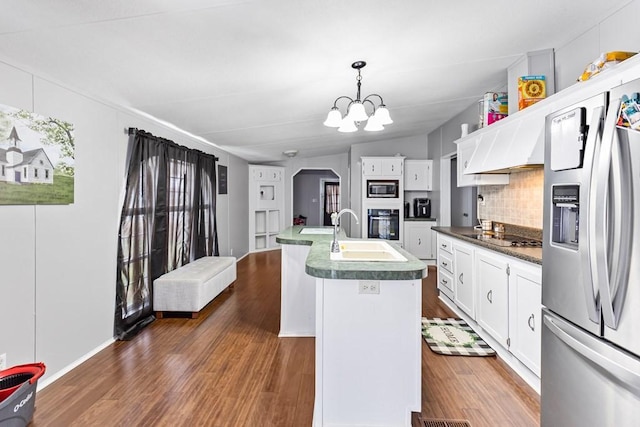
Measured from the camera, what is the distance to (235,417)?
1.99 m

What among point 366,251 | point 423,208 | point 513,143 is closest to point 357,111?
point 366,251

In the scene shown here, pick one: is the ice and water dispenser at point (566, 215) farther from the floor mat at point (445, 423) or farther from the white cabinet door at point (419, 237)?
the white cabinet door at point (419, 237)

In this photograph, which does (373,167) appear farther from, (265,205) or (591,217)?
(591,217)

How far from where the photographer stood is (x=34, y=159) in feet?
7.16

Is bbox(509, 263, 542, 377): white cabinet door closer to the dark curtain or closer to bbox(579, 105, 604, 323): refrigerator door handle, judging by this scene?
bbox(579, 105, 604, 323): refrigerator door handle

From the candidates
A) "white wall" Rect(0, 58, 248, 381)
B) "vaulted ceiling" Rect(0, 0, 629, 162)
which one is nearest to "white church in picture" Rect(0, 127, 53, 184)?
"white wall" Rect(0, 58, 248, 381)

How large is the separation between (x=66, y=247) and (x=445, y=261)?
3.64 m

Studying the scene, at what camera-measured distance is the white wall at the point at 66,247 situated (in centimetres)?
207

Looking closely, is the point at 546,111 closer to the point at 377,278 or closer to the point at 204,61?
the point at 377,278

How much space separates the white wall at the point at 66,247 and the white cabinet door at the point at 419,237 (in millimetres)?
4576

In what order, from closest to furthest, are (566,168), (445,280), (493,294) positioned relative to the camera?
1. (566,168)
2. (493,294)
3. (445,280)

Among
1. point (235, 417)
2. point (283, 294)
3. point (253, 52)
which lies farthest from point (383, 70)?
point (235, 417)

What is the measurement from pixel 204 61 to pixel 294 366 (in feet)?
7.37

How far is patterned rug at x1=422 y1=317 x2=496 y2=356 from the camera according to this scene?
2842 millimetres
